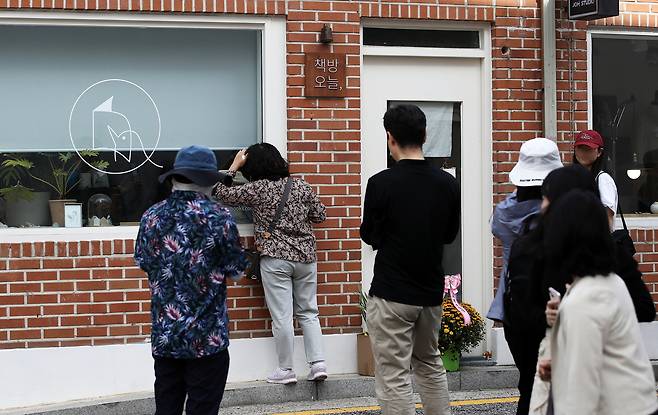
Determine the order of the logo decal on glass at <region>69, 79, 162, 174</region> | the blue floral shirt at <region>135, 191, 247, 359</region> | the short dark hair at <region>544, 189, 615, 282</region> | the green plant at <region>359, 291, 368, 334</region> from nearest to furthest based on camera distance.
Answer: the short dark hair at <region>544, 189, 615, 282</region> → the blue floral shirt at <region>135, 191, 247, 359</region> → the logo decal on glass at <region>69, 79, 162, 174</region> → the green plant at <region>359, 291, 368, 334</region>

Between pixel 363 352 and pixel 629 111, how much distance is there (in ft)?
10.2

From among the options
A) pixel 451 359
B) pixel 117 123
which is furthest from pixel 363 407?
pixel 117 123

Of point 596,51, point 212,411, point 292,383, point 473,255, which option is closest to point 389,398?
point 212,411

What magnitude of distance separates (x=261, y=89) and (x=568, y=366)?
484 cm

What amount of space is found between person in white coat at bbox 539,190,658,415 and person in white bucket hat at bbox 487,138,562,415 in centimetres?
154

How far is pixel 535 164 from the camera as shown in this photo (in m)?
5.41

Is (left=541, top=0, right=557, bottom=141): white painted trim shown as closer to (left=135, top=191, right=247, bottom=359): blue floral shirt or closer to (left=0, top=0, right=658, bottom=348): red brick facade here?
(left=0, top=0, right=658, bottom=348): red brick facade

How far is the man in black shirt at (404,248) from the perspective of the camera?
18.4 ft

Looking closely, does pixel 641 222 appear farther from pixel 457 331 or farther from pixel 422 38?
pixel 422 38

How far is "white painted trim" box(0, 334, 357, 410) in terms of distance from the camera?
7.36m

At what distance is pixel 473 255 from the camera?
8.45 meters

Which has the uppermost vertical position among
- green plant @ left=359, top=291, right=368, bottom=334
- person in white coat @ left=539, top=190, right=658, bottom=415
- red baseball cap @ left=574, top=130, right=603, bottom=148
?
A: red baseball cap @ left=574, top=130, right=603, bottom=148

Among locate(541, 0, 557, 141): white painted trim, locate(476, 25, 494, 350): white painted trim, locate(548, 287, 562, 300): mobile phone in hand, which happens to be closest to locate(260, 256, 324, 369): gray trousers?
locate(476, 25, 494, 350): white painted trim

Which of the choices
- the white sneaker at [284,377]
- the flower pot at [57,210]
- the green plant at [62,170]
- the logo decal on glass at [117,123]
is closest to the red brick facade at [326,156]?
the flower pot at [57,210]
